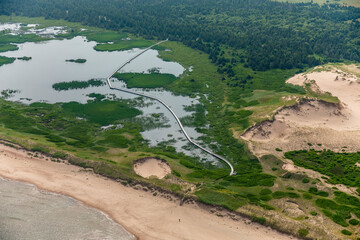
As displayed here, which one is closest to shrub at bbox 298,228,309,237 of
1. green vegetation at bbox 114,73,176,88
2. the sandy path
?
the sandy path

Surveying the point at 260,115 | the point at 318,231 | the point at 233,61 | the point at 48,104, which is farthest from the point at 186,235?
the point at 233,61

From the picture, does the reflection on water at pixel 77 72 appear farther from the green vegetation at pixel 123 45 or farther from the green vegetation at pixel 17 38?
the green vegetation at pixel 17 38

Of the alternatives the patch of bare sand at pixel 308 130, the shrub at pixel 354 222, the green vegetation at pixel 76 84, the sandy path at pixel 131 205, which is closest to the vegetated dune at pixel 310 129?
the patch of bare sand at pixel 308 130

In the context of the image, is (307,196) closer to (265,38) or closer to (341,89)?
(341,89)

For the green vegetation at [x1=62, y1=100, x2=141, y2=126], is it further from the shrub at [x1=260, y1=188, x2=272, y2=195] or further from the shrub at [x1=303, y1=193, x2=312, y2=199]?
the shrub at [x1=303, y1=193, x2=312, y2=199]

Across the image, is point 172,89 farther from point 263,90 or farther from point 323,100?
point 323,100
